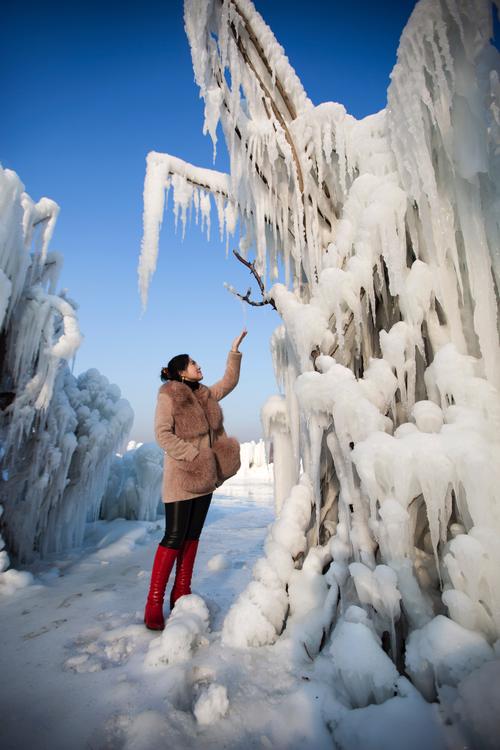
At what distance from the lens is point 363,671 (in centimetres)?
129

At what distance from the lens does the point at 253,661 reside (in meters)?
1.68

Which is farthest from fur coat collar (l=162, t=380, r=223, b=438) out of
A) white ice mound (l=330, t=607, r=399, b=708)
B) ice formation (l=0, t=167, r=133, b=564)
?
ice formation (l=0, t=167, r=133, b=564)

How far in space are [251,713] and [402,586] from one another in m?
0.82

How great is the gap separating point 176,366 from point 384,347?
150 cm

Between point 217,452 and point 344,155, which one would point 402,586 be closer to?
point 217,452

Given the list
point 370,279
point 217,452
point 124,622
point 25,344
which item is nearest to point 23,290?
point 25,344

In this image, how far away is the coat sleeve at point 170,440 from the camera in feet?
7.27

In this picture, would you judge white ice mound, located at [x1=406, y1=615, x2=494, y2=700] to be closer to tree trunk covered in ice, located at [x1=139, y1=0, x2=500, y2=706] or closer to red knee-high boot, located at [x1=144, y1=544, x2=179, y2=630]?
tree trunk covered in ice, located at [x1=139, y1=0, x2=500, y2=706]

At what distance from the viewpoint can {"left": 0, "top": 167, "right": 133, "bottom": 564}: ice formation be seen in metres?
4.34

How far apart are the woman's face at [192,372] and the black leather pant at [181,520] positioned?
883 mm

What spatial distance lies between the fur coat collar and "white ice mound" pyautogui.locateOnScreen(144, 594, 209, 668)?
1095mm

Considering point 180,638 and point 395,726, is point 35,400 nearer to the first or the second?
point 180,638

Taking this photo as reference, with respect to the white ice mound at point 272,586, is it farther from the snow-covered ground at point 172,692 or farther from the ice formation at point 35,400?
the ice formation at point 35,400

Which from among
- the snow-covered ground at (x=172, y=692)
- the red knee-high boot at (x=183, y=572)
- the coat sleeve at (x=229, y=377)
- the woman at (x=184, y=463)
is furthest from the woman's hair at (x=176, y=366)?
the snow-covered ground at (x=172, y=692)
